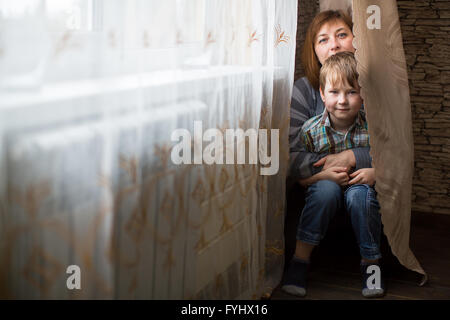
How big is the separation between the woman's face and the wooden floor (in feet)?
2.12

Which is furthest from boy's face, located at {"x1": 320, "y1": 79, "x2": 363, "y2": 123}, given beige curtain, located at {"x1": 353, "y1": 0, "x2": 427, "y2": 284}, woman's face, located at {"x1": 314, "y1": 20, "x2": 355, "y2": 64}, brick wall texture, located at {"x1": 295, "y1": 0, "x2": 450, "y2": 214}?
brick wall texture, located at {"x1": 295, "y1": 0, "x2": 450, "y2": 214}

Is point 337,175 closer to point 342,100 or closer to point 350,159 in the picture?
point 350,159

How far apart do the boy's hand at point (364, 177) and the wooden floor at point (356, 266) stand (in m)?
0.33

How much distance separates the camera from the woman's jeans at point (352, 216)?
1.92 meters

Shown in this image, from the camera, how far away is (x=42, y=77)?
0.86m

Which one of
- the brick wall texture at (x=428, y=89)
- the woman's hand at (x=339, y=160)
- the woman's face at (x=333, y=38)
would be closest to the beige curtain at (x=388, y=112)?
the woman's hand at (x=339, y=160)

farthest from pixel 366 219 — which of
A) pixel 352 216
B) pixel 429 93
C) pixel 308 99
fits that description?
pixel 429 93

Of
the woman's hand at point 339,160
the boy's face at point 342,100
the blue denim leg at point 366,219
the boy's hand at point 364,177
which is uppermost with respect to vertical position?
the boy's face at point 342,100

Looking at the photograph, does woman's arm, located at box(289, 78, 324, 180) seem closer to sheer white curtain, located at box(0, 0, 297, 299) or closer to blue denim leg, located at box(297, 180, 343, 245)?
blue denim leg, located at box(297, 180, 343, 245)

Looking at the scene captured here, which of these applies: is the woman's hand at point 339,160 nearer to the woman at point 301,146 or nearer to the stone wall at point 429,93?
the woman at point 301,146

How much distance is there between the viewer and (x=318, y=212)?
6.30 feet

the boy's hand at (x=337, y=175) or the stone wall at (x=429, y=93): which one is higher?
the stone wall at (x=429, y=93)
